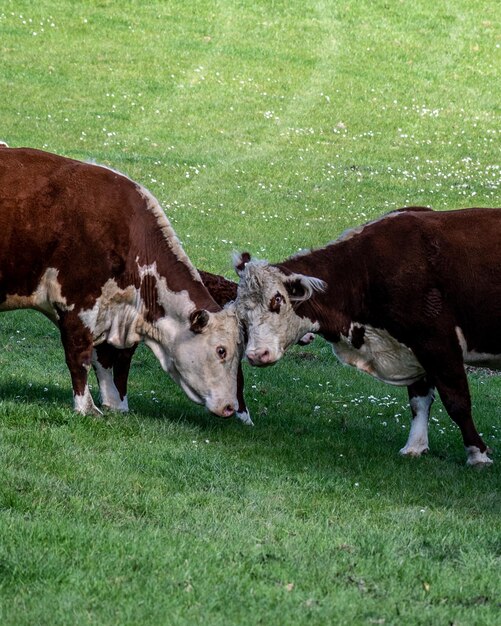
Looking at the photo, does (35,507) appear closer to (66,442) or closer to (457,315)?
(66,442)

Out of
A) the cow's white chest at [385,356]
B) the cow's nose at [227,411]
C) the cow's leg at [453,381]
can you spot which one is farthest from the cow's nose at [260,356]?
the cow's leg at [453,381]

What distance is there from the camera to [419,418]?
11.8 m

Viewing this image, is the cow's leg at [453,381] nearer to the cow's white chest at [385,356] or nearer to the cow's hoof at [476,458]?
the cow's hoof at [476,458]

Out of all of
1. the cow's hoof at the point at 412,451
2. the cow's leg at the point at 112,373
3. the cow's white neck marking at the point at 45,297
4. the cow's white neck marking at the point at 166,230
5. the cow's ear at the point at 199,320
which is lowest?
the cow's hoof at the point at 412,451

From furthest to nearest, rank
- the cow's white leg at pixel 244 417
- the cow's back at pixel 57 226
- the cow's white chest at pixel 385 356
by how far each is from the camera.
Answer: the cow's white leg at pixel 244 417, the cow's white chest at pixel 385 356, the cow's back at pixel 57 226

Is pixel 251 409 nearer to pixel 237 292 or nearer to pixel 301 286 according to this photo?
pixel 237 292

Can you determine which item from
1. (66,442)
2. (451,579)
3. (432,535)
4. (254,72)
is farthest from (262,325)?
(254,72)

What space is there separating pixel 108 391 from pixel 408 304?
129 inches

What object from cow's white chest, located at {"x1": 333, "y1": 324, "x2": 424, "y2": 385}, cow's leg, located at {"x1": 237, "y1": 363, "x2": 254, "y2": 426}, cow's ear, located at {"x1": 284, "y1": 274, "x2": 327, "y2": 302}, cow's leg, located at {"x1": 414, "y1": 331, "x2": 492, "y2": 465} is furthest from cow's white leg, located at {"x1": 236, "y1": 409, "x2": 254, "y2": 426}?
cow's leg, located at {"x1": 414, "y1": 331, "x2": 492, "y2": 465}

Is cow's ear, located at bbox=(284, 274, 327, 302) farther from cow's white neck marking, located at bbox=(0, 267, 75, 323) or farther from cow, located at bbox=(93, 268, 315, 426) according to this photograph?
cow's white neck marking, located at bbox=(0, 267, 75, 323)

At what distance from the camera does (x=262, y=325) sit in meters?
11.5

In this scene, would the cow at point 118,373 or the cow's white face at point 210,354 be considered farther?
the cow at point 118,373

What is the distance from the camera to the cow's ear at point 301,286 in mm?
11594

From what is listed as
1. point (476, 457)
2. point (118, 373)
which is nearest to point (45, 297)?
point (118, 373)
